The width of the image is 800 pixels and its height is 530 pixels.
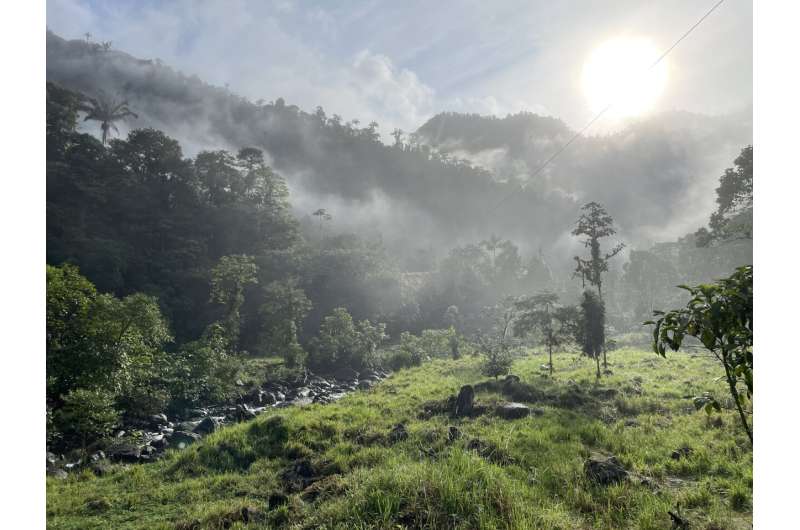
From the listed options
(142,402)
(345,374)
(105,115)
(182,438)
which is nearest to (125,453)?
(182,438)

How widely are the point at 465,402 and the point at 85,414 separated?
44.5 feet

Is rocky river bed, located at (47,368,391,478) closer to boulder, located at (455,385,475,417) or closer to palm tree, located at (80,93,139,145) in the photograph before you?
boulder, located at (455,385,475,417)

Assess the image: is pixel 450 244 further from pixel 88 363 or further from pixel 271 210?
pixel 88 363

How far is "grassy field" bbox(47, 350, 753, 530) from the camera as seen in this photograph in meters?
6.59

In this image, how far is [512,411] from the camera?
1480cm

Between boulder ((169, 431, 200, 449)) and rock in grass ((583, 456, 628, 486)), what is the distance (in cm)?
1525

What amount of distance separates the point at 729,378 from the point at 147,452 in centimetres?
1815

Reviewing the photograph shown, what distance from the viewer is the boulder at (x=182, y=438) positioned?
55.1ft

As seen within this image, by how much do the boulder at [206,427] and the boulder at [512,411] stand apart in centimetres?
1268

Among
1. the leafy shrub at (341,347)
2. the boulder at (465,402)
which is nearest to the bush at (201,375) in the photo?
the leafy shrub at (341,347)

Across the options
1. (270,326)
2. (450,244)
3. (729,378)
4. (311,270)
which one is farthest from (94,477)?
(450,244)

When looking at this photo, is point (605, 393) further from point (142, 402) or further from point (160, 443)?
point (142, 402)

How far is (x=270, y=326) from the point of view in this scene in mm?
40344

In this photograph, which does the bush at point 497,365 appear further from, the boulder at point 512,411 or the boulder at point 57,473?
the boulder at point 57,473
